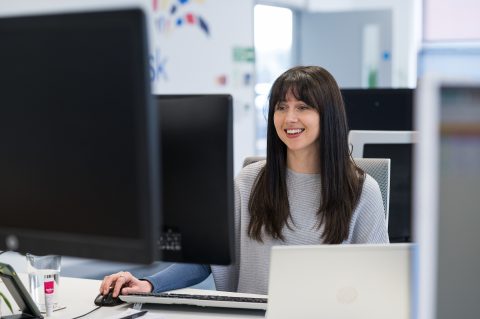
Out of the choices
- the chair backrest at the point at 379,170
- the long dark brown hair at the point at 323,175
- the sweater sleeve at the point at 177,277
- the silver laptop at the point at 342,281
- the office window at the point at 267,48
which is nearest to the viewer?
the silver laptop at the point at 342,281

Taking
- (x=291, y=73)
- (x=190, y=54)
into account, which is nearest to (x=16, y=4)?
(x=190, y=54)

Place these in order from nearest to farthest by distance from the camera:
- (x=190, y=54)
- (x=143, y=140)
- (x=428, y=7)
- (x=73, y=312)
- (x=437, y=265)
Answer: (x=437, y=265), (x=143, y=140), (x=73, y=312), (x=190, y=54), (x=428, y=7)

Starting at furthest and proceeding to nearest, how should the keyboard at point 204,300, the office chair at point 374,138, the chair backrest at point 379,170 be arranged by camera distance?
1. the office chair at point 374,138
2. the chair backrest at point 379,170
3. the keyboard at point 204,300

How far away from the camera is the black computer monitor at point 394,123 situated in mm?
2598

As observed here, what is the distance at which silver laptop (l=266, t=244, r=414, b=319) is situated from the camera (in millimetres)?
1236

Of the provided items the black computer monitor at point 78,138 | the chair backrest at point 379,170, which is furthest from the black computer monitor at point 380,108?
the black computer monitor at point 78,138

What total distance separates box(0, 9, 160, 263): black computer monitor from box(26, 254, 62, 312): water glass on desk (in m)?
0.56

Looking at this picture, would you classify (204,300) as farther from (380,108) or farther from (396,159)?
(380,108)

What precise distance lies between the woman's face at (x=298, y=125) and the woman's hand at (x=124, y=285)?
59 cm

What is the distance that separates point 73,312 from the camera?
166 cm

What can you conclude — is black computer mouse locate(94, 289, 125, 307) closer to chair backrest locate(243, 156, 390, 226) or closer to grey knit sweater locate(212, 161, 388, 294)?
grey knit sweater locate(212, 161, 388, 294)

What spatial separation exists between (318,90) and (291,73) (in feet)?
0.31

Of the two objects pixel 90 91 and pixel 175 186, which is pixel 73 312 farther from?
pixel 90 91

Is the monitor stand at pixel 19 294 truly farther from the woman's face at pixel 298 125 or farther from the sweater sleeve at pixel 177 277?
the woman's face at pixel 298 125
